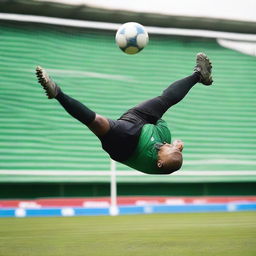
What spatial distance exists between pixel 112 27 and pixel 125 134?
33.9ft

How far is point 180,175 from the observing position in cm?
1441

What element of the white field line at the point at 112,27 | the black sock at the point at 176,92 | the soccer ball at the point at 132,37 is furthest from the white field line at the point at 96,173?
the black sock at the point at 176,92

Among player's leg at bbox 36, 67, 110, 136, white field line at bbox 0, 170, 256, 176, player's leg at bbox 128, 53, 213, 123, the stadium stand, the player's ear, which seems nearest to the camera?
player's leg at bbox 36, 67, 110, 136

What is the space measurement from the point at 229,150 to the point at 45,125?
5.24 meters

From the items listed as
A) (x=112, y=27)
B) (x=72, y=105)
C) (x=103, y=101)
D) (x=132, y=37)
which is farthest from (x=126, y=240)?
(x=112, y=27)

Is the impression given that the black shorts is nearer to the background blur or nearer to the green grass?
the green grass

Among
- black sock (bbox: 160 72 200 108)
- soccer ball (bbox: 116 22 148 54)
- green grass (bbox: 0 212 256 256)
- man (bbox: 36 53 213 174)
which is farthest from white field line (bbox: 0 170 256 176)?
man (bbox: 36 53 213 174)


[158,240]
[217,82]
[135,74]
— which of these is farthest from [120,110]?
[158,240]

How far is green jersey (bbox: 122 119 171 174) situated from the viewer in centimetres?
480

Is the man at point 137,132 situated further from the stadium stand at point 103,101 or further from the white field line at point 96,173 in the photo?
the stadium stand at point 103,101

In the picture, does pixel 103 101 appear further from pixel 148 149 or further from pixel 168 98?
pixel 148 149

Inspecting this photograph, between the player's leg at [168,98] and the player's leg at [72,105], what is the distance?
50cm

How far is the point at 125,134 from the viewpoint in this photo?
479cm

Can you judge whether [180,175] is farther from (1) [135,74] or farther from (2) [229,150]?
(1) [135,74]
